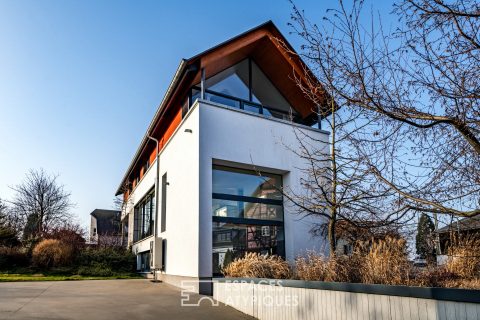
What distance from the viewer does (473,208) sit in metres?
4.05

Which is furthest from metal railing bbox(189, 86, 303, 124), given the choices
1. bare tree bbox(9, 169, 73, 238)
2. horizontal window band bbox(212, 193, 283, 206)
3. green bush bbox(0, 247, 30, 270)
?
bare tree bbox(9, 169, 73, 238)

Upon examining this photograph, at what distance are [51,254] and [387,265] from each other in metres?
15.2

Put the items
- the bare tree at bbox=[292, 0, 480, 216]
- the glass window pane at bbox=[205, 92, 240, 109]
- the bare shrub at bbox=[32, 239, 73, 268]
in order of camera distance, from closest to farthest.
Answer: the bare tree at bbox=[292, 0, 480, 216], the glass window pane at bbox=[205, 92, 240, 109], the bare shrub at bbox=[32, 239, 73, 268]

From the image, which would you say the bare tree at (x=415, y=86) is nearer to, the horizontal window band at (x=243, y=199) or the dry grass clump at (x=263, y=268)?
the dry grass clump at (x=263, y=268)

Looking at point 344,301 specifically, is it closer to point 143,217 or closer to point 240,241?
point 240,241

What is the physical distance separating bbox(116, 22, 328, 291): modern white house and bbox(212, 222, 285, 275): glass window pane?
29mm

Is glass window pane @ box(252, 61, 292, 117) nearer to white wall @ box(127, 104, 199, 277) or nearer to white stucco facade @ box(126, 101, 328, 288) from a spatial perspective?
white stucco facade @ box(126, 101, 328, 288)

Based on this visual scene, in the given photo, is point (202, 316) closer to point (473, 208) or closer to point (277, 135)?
point (473, 208)

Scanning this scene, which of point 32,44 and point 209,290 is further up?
point 32,44

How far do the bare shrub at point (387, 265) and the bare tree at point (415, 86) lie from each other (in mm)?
1409

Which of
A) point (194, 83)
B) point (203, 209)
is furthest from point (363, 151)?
point (194, 83)

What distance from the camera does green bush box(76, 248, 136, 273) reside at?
55.3 ft

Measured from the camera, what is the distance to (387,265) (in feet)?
17.5

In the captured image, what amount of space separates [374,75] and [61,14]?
26.8 feet
